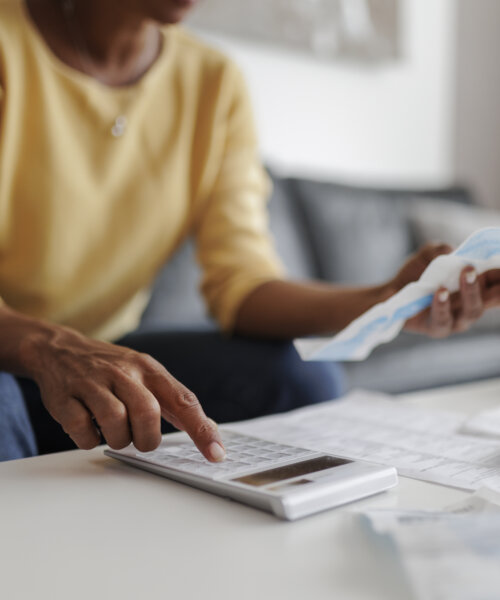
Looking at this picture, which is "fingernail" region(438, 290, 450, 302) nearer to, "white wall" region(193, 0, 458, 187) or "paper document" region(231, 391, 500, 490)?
"paper document" region(231, 391, 500, 490)

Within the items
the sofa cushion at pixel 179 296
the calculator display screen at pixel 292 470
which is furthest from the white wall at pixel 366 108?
the calculator display screen at pixel 292 470

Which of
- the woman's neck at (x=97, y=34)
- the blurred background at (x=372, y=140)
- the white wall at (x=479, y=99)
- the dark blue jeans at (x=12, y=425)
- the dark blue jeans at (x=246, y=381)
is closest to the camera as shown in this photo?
the dark blue jeans at (x=12, y=425)

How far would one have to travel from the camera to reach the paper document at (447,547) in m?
0.31

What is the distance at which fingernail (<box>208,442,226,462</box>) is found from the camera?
49 cm

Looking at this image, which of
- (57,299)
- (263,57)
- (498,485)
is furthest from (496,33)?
(498,485)

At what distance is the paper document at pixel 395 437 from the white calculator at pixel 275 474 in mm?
55

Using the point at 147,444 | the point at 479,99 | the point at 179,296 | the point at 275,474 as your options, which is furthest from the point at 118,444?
the point at 479,99

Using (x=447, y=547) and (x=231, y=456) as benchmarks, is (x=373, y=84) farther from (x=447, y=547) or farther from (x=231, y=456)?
(x=447, y=547)

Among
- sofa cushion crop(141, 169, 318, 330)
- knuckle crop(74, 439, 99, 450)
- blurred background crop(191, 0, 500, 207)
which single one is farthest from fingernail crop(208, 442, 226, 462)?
blurred background crop(191, 0, 500, 207)

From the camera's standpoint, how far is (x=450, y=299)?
29.9 inches

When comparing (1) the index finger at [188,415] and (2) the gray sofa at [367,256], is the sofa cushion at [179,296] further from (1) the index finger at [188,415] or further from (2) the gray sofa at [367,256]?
(1) the index finger at [188,415]

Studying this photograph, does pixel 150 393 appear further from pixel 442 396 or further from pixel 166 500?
pixel 442 396

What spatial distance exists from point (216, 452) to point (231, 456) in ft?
0.09

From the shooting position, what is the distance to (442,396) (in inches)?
38.7
